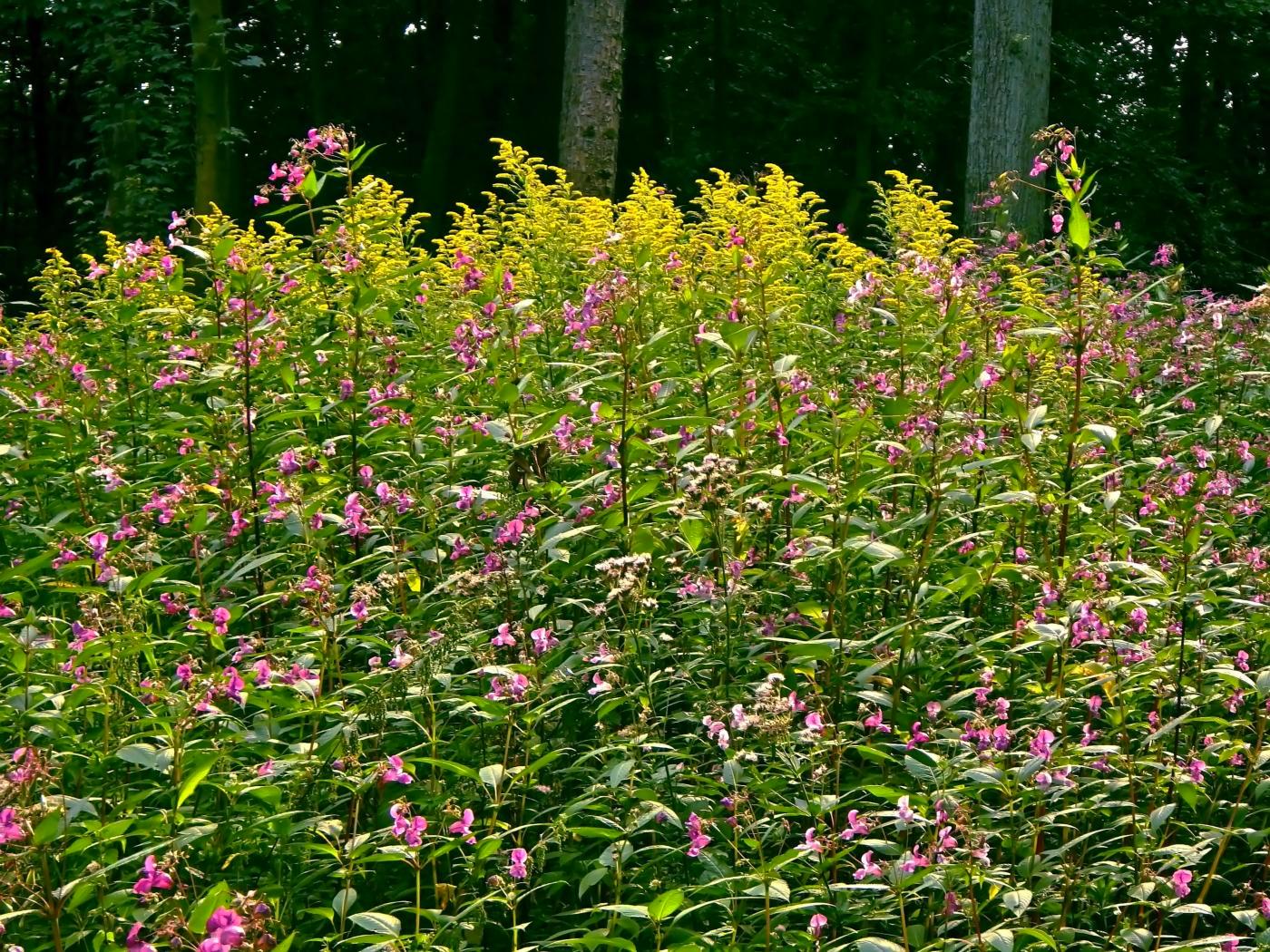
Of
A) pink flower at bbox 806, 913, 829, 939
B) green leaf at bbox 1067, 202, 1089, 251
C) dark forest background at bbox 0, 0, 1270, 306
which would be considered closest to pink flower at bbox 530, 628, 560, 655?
pink flower at bbox 806, 913, 829, 939

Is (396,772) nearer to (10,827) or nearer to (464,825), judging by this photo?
(464,825)

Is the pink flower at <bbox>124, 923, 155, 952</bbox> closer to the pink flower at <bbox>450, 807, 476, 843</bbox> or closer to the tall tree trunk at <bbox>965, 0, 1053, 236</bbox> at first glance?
the pink flower at <bbox>450, 807, 476, 843</bbox>

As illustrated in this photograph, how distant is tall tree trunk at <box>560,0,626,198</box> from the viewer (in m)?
10.6

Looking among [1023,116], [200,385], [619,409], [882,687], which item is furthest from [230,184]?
[882,687]

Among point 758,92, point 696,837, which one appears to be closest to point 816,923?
point 696,837

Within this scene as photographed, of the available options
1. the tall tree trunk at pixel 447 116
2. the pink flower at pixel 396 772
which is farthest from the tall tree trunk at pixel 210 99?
the pink flower at pixel 396 772

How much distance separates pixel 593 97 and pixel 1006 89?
311 cm

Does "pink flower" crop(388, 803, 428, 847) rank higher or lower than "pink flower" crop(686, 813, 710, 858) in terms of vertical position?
higher

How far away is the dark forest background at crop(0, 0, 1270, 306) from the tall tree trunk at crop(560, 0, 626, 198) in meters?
9.15

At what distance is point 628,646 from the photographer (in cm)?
329

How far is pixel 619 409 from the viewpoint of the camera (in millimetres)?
3957

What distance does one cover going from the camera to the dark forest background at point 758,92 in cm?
2088

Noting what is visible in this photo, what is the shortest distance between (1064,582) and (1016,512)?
2.02 feet

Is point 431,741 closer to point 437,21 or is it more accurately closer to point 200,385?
point 200,385
